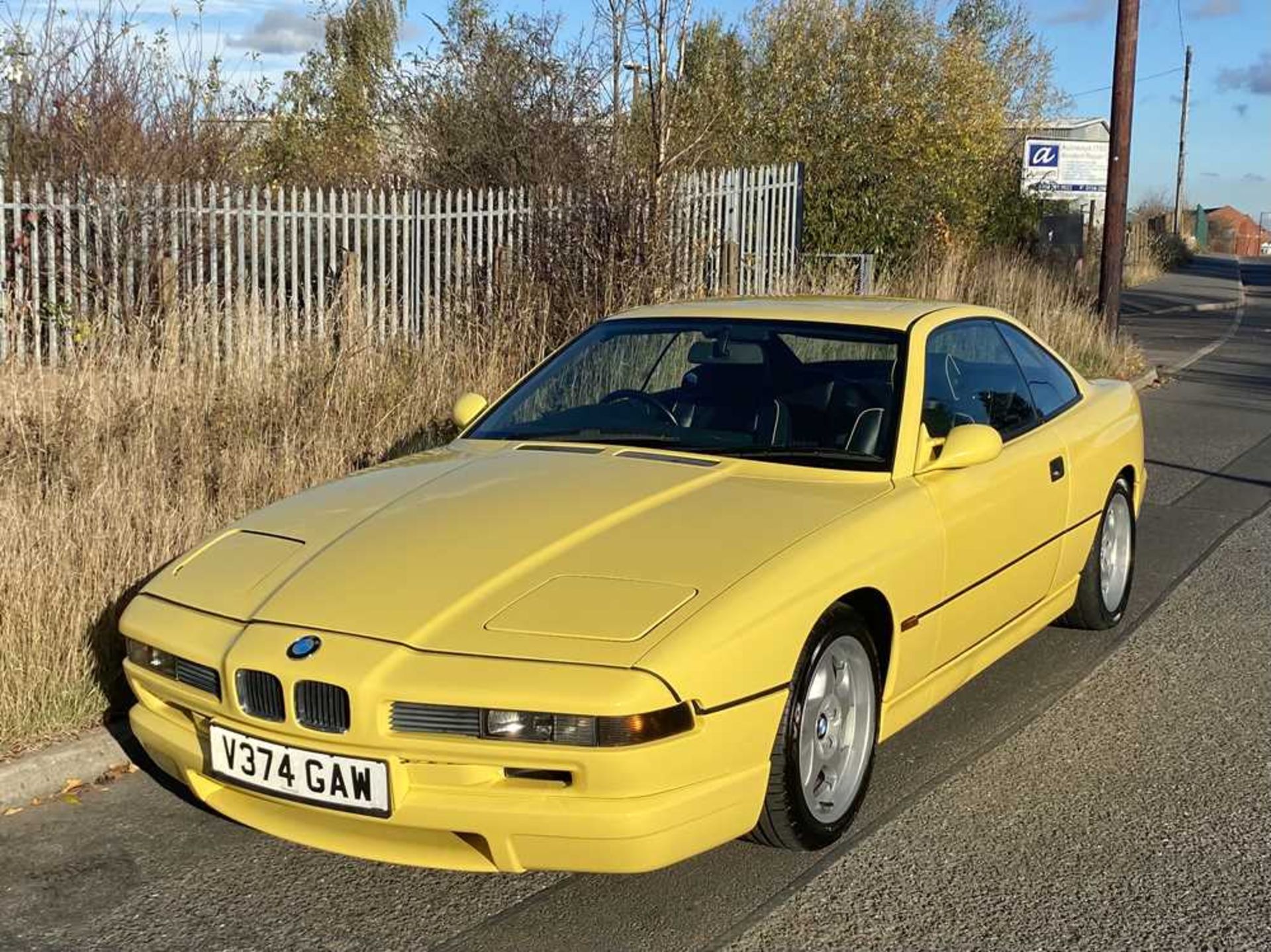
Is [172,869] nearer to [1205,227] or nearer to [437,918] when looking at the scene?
[437,918]

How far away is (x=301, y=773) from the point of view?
320cm

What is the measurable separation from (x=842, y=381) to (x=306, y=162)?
14925 mm

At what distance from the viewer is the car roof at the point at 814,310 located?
4852 mm

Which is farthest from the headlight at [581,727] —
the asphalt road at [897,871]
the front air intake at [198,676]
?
the front air intake at [198,676]

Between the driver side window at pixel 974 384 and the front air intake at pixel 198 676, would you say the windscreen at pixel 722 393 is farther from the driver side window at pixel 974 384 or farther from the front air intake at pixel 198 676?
the front air intake at pixel 198 676

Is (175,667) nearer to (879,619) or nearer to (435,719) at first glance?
(435,719)

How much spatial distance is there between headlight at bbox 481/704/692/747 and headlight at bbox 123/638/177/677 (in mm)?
996

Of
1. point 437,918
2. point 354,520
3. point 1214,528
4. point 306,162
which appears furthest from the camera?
point 306,162

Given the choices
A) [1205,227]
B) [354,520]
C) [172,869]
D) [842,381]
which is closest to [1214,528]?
[842,381]

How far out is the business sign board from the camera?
26812 mm

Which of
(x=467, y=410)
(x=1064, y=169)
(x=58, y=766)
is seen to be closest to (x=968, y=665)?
(x=467, y=410)

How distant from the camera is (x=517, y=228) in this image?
12.4 meters

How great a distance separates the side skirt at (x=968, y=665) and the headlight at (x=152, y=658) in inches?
75.6

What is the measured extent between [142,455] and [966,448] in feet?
13.3
